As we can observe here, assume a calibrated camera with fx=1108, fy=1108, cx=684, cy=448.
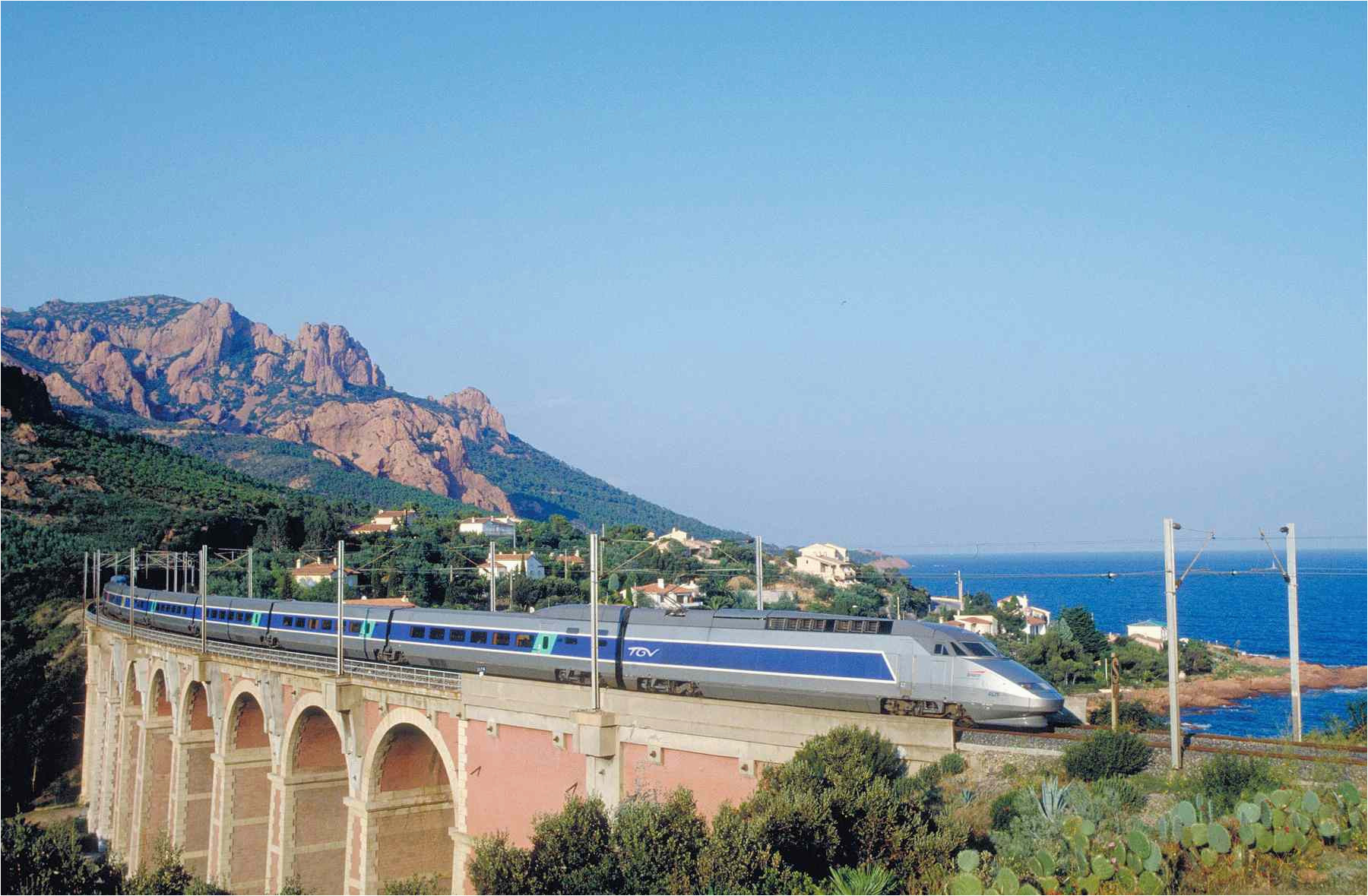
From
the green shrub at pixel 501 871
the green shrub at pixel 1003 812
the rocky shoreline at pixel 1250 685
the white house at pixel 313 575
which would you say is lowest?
the rocky shoreline at pixel 1250 685

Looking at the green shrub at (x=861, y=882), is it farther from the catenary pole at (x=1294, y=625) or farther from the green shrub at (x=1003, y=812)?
the catenary pole at (x=1294, y=625)

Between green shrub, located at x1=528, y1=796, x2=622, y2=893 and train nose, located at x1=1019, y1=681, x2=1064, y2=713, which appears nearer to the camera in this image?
green shrub, located at x1=528, y1=796, x2=622, y2=893

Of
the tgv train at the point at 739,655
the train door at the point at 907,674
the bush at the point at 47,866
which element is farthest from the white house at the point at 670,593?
the bush at the point at 47,866

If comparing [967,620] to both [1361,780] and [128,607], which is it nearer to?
[128,607]

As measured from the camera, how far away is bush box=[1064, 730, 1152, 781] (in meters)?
18.4

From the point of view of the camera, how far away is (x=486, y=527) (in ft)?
358

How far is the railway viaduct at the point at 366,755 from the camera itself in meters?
21.8

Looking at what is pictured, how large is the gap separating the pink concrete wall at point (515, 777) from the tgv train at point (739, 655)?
2.29 meters

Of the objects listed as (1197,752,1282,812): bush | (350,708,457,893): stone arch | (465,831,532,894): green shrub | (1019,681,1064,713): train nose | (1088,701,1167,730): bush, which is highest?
(1019,681,1064,713): train nose

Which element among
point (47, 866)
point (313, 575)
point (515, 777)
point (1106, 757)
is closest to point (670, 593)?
point (313, 575)

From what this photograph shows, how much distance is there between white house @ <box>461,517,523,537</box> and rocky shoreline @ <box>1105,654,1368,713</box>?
189ft

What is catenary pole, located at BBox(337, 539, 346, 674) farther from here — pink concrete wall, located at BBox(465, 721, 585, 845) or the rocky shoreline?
the rocky shoreline

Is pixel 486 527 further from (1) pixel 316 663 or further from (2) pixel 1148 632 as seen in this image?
(1) pixel 316 663

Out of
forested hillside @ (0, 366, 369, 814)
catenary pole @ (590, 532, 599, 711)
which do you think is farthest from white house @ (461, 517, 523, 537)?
catenary pole @ (590, 532, 599, 711)
